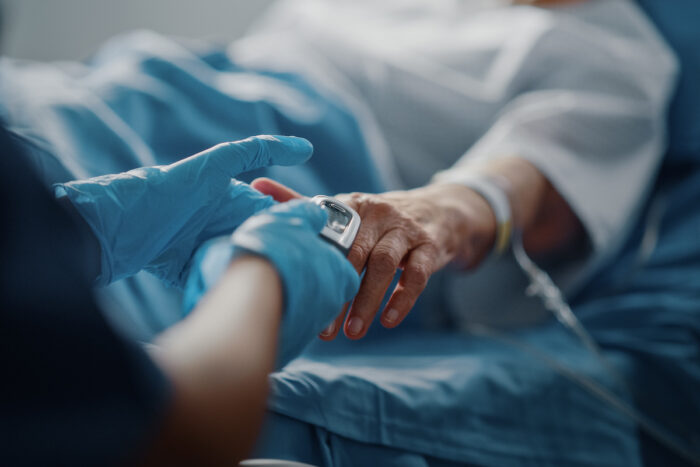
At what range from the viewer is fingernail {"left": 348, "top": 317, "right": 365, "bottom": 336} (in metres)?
0.37

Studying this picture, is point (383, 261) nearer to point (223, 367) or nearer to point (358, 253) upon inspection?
point (358, 253)

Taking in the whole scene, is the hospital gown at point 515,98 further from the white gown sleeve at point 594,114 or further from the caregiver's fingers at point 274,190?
the caregiver's fingers at point 274,190

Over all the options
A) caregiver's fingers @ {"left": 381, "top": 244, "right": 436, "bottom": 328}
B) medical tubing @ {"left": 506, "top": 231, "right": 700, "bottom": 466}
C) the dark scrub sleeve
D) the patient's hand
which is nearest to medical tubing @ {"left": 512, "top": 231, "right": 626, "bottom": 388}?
medical tubing @ {"left": 506, "top": 231, "right": 700, "bottom": 466}

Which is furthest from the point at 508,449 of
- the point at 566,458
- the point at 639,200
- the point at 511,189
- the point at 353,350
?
the point at 639,200

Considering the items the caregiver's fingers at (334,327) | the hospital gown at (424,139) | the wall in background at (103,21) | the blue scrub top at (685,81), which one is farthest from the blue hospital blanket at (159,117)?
the wall in background at (103,21)

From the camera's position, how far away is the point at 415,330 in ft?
2.23

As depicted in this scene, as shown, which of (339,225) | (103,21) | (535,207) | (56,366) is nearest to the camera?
(56,366)

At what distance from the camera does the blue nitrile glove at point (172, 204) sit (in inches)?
13.3

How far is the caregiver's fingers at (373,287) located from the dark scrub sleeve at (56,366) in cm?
15

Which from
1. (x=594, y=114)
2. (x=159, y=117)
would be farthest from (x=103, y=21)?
(x=594, y=114)

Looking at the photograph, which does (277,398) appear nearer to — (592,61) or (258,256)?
(258,256)

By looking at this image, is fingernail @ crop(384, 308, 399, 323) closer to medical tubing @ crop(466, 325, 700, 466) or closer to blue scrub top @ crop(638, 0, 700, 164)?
medical tubing @ crop(466, 325, 700, 466)

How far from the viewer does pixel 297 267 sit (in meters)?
0.29

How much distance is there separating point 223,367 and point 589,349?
0.50m
